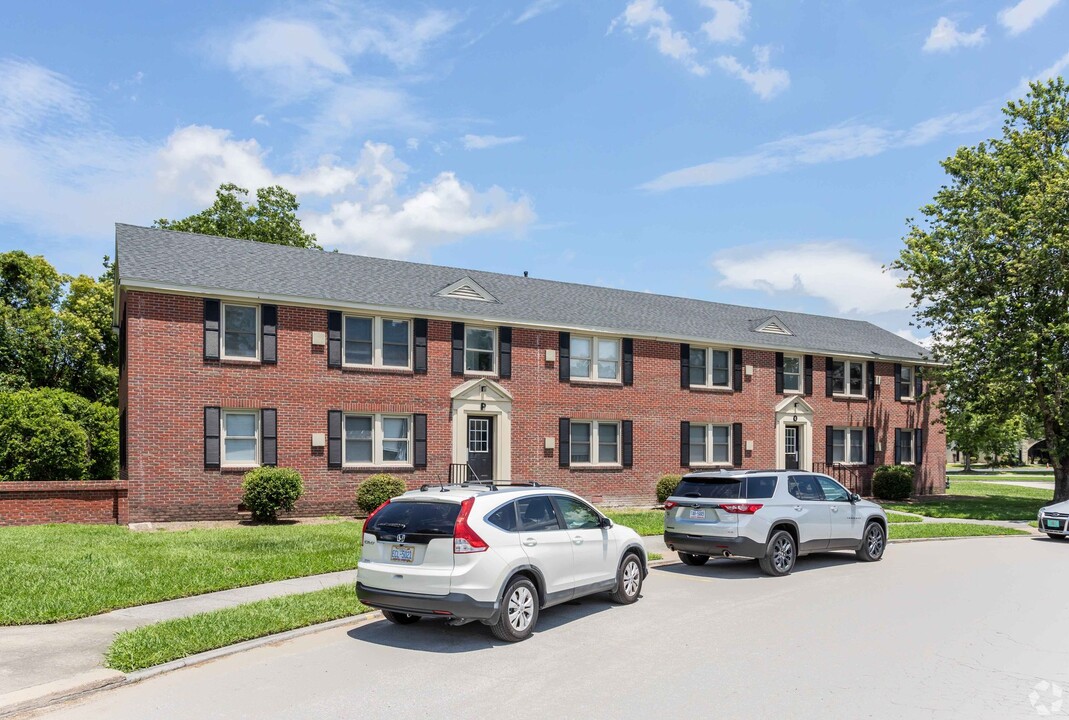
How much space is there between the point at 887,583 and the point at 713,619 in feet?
13.8

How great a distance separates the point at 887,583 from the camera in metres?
12.6

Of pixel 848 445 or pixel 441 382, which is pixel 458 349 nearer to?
pixel 441 382

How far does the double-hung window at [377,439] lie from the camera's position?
2255cm

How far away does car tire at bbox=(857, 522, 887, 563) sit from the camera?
1495cm

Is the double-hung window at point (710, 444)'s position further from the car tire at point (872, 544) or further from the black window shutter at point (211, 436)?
the black window shutter at point (211, 436)

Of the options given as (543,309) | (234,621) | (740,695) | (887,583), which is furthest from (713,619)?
(543,309)

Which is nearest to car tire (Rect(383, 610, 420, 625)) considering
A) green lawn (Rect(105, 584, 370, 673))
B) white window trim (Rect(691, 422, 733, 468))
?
green lawn (Rect(105, 584, 370, 673))

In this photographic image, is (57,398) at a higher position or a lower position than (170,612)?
higher

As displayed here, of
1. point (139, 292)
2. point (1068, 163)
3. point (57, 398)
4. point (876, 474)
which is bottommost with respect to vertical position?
point (876, 474)

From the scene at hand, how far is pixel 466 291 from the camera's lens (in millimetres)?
25266

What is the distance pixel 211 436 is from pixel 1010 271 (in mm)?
25509

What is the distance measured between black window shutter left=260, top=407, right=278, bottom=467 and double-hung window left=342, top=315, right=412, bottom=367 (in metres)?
2.47

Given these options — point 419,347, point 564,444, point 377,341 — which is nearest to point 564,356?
point 564,444

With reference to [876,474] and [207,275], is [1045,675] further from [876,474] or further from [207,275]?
[876,474]
